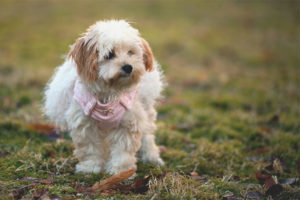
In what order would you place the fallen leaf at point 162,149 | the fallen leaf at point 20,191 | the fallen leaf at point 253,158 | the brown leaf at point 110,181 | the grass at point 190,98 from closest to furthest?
1. the fallen leaf at point 20,191
2. the brown leaf at point 110,181
3. the grass at point 190,98
4. the fallen leaf at point 253,158
5. the fallen leaf at point 162,149

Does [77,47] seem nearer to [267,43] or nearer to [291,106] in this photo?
[291,106]

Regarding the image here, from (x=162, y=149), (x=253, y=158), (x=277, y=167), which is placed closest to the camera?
(x=277, y=167)

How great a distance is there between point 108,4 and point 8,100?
12.4 meters

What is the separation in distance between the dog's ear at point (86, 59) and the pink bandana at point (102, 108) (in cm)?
26

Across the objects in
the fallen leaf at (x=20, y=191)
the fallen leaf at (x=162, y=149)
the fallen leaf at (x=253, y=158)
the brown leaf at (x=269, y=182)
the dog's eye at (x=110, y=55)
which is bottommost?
the fallen leaf at (x=253, y=158)

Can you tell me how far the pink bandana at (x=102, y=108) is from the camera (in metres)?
3.93

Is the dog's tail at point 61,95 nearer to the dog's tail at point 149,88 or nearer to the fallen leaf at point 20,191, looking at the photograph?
the dog's tail at point 149,88

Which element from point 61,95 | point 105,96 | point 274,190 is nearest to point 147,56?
point 105,96

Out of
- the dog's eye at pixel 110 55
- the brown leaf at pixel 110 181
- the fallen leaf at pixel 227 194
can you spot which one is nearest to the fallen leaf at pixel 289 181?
the fallen leaf at pixel 227 194

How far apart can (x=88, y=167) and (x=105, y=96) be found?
88cm

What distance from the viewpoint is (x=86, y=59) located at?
3.77 m

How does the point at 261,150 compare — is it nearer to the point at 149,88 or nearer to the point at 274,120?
the point at 274,120

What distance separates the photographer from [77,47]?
3816 millimetres

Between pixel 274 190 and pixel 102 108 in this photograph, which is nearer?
pixel 274 190
